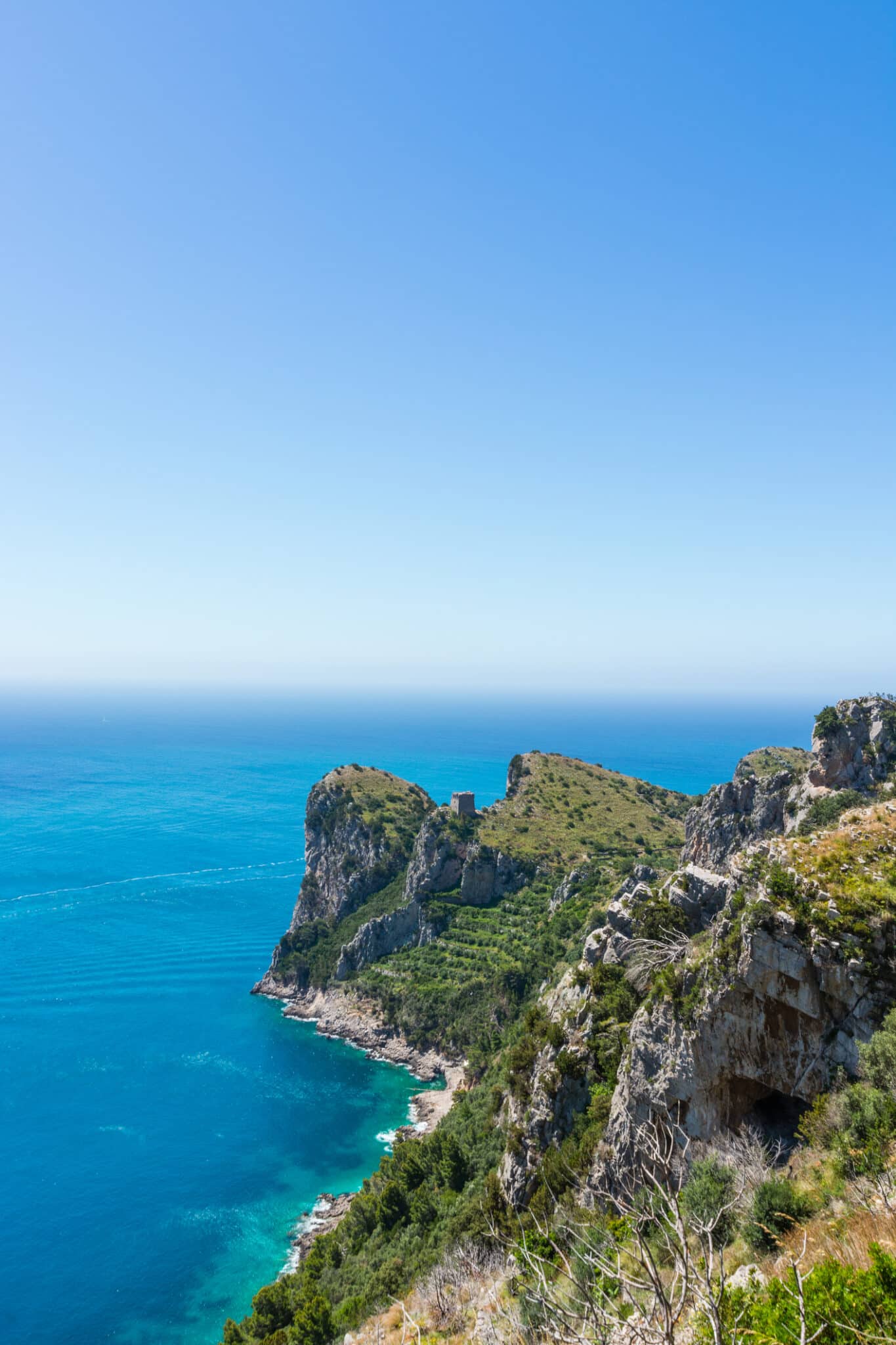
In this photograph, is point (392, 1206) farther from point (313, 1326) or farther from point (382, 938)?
point (382, 938)

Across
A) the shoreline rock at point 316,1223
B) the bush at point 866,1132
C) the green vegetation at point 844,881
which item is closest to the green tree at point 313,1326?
the shoreline rock at point 316,1223

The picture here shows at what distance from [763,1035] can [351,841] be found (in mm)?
76127

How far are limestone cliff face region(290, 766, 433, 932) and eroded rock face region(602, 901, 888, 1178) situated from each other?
6934cm

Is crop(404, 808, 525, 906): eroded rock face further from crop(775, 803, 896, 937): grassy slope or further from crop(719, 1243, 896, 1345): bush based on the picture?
crop(719, 1243, 896, 1345): bush

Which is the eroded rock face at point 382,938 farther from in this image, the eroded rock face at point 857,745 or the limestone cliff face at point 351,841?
the eroded rock face at point 857,745

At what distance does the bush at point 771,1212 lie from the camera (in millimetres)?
13281

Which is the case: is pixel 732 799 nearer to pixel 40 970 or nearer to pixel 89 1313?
pixel 89 1313

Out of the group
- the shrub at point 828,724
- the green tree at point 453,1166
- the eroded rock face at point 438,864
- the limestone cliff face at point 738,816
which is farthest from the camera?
the eroded rock face at point 438,864

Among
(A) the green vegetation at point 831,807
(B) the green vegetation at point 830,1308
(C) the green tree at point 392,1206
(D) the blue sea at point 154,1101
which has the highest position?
(A) the green vegetation at point 831,807

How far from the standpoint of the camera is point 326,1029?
70562mm

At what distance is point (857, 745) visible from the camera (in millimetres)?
37062

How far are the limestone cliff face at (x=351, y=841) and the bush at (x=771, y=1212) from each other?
7522 centimetres

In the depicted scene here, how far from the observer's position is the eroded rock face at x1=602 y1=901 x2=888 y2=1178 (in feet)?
55.1

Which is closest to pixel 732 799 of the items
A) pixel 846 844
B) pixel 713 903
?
pixel 713 903
